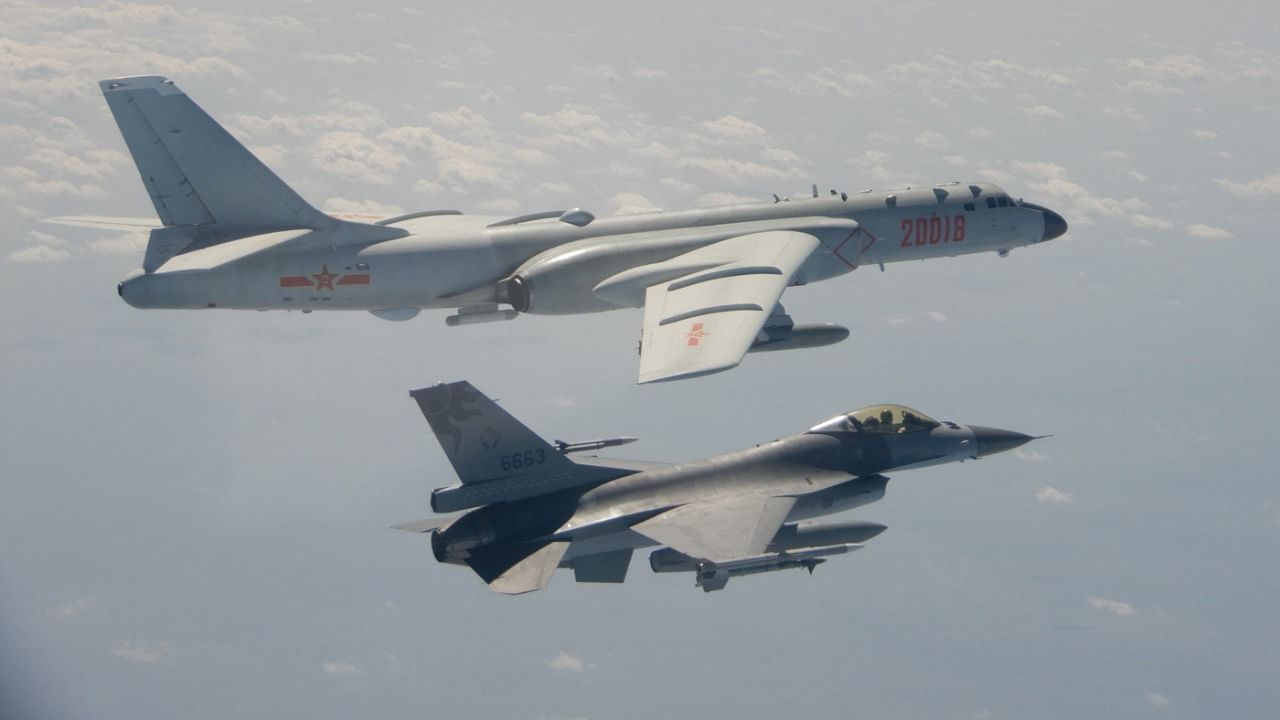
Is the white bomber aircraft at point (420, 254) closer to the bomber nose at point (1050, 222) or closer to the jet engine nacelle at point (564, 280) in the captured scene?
the jet engine nacelle at point (564, 280)

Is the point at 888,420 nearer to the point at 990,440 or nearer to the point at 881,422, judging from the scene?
the point at 881,422

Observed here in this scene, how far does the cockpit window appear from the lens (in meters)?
43.6

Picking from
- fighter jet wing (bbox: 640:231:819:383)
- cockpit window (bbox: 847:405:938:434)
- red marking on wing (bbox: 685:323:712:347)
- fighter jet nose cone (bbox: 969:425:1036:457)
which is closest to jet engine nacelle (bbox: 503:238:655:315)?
fighter jet wing (bbox: 640:231:819:383)

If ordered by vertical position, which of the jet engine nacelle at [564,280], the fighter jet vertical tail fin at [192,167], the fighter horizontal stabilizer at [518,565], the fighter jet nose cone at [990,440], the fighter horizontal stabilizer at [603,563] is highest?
the fighter jet vertical tail fin at [192,167]

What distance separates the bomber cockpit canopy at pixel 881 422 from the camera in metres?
43.4

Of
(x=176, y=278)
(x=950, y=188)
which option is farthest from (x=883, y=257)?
(x=176, y=278)

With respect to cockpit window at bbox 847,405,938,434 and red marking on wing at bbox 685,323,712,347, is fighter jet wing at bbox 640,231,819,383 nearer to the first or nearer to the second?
red marking on wing at bbox 685,323,712,347

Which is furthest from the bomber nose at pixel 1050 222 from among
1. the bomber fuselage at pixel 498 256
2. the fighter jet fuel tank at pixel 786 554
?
the fighter jet fuel tank at pixel 786 554

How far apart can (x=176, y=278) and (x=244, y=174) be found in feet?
14.9

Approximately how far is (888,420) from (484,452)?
12756mm

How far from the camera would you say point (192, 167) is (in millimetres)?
43656

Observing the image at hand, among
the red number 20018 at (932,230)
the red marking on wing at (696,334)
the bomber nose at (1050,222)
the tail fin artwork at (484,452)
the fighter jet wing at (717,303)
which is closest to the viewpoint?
the fighter jet wing at (717,303)

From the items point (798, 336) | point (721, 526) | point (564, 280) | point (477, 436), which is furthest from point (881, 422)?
point (477, 436)

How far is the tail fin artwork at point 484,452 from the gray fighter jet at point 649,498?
0.03 metres
